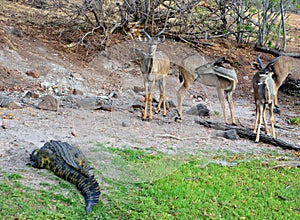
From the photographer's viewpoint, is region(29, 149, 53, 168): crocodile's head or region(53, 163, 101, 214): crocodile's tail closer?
region(53, 163, 101, 214): crocodile's tail

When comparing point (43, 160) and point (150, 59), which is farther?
point (150, 59)

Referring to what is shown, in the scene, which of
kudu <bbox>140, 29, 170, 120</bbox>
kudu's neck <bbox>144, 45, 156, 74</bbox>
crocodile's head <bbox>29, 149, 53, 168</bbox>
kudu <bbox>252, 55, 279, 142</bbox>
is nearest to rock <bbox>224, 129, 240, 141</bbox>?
kudu <bbox>252, 55, 279, 142</bbox>

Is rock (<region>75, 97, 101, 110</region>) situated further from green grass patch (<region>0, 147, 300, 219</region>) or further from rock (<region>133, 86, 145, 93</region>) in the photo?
green grass patch (<region>0, 147, 300, 219</region>)

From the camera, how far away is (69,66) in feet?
40.3

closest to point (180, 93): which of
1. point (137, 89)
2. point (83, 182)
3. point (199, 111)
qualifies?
point (199, 111)

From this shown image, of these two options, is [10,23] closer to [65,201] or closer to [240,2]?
[240,2]

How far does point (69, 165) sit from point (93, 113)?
10.9 ft

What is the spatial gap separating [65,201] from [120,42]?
9.40 meters

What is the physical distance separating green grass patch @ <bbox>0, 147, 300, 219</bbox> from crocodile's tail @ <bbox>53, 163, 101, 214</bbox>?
73 millimetres

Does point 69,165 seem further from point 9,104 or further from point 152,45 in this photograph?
point 9,104

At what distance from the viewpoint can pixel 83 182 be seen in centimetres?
514

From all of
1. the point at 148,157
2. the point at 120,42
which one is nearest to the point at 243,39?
the point at 120,42

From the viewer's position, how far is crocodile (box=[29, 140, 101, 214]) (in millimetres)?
5004

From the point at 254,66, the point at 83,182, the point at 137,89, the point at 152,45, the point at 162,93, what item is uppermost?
the point at 152,45
